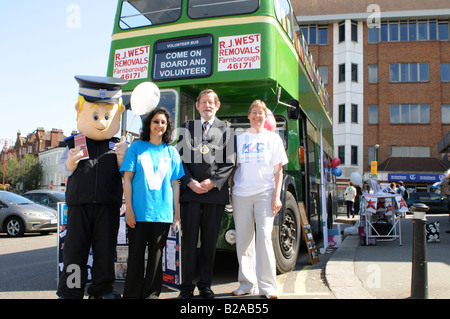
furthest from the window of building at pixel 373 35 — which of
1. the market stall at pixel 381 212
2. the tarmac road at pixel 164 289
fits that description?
the tarmac road at pixel 164 289

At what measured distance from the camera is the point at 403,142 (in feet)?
112

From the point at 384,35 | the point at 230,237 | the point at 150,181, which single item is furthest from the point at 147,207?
the point at 384,35

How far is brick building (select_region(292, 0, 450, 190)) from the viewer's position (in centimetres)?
3391

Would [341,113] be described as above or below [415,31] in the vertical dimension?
below

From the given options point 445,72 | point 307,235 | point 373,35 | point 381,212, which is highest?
point 373,35

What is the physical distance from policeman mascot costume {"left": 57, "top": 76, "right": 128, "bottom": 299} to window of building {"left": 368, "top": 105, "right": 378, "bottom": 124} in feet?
112

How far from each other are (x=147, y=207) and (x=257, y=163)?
1.22 meters

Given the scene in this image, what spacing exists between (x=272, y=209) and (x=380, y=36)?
35.6 meters

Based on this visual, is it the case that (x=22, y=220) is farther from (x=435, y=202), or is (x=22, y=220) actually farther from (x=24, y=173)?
(x=24, y=173)

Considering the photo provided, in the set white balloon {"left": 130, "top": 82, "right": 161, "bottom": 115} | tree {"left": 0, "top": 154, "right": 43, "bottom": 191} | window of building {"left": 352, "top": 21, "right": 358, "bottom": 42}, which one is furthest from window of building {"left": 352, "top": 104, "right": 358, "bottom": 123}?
tree {"left": 0, "top": 154, "right": 43, "bottom": 191}

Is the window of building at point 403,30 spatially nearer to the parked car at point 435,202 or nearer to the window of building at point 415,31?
the window of building at point 415,31

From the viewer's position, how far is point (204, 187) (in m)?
3.90

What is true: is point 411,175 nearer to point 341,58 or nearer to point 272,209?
point 341,58
